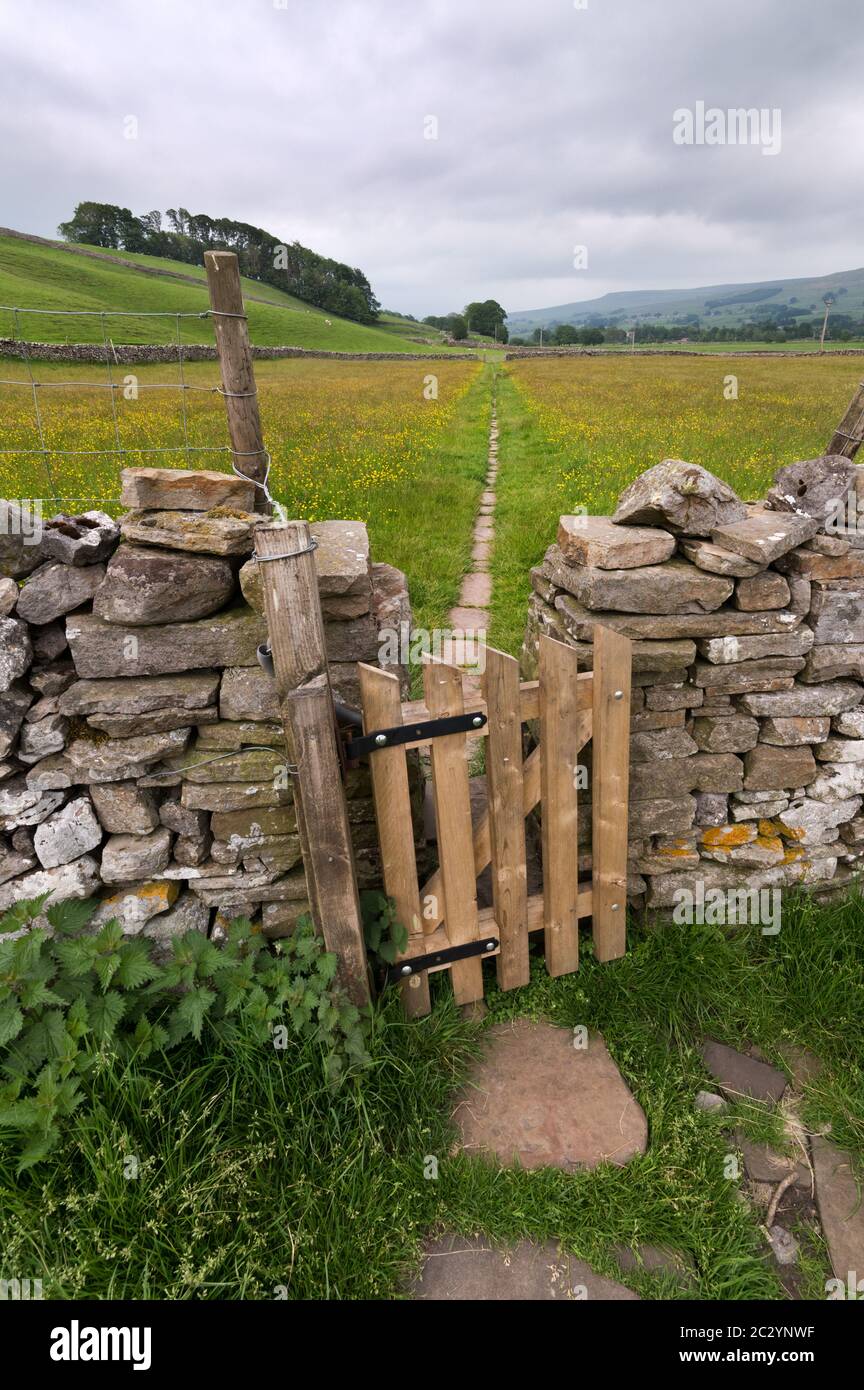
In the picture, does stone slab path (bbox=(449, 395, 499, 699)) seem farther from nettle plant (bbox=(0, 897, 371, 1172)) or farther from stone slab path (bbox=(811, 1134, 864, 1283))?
stone slab path (bbox=(811, 1134, 864, 1283))

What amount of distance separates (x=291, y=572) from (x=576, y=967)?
8.49ft

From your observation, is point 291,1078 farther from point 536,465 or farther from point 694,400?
point 694,400

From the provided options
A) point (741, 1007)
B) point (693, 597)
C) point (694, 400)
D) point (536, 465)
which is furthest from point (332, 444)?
point (694, 400)

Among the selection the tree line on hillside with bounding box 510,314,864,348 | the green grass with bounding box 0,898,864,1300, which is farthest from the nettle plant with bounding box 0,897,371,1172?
the tree line on hillside with bounding box 510,314,864,348

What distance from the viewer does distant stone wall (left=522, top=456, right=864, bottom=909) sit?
3.43 m

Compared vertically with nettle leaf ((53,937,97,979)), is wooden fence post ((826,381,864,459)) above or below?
above

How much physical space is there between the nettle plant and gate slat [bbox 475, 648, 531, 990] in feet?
2.74

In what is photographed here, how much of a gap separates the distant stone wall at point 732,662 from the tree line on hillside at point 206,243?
251 ft

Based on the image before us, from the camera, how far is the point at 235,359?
304 cm

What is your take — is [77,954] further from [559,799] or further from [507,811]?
[559,799]

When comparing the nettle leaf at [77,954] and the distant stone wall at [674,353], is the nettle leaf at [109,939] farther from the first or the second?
the distant stone wall at [674,353]

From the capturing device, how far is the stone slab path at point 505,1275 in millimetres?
2482

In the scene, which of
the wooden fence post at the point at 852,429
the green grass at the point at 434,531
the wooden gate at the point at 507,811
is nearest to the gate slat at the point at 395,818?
the wooden gate at the point at 507,811

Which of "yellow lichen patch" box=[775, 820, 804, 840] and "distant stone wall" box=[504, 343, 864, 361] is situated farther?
"distant stone wall" box=[504, 343, 864, 361]
